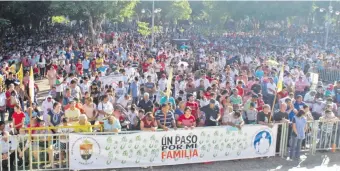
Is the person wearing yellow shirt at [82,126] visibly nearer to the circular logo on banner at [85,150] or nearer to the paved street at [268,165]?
the circular logo on banner at [85,150]

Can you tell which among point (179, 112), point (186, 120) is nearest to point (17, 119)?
point (179, 112)

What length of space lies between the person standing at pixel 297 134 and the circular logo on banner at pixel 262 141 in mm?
573

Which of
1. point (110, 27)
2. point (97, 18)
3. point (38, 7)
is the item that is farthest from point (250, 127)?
point (110, 27)

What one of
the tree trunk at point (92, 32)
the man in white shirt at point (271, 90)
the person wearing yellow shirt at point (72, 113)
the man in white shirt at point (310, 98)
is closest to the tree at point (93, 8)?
the tree trunk at point (92, 32)

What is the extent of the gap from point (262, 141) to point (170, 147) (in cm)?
243

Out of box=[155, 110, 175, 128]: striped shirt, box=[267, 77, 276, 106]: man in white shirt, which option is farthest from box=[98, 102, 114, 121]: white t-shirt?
box=[267, 77, 276, 106]: man in white shirt

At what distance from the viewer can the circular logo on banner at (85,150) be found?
31.7 ft

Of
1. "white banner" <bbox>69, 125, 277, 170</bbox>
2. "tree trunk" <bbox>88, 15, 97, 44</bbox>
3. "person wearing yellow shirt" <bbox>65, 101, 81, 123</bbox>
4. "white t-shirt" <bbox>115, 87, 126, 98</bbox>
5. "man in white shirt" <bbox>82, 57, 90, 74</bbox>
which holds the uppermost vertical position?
"tree trunk" <bbox>88, 15, 97, 44</bbox>

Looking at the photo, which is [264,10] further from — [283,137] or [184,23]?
[283,137]

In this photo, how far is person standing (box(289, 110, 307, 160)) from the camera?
1083cm

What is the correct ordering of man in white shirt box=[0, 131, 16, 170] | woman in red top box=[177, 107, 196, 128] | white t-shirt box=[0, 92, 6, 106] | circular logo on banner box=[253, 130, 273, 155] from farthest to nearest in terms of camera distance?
white t-shirt box=[0, 92, 6, 106]
circular logo on banner box=[253, 130, 273, 155]
woman in red top box=[177, 107, 196, 128]
man in white shirt box=[0, 131, 16, 170]

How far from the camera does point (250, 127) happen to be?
35.3 feet

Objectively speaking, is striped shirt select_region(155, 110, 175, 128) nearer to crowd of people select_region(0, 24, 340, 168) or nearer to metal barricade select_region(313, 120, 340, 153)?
crowd of people select_region(0, 24, 340, 168)

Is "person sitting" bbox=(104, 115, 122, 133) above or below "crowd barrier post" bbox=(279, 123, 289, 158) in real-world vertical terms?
above
